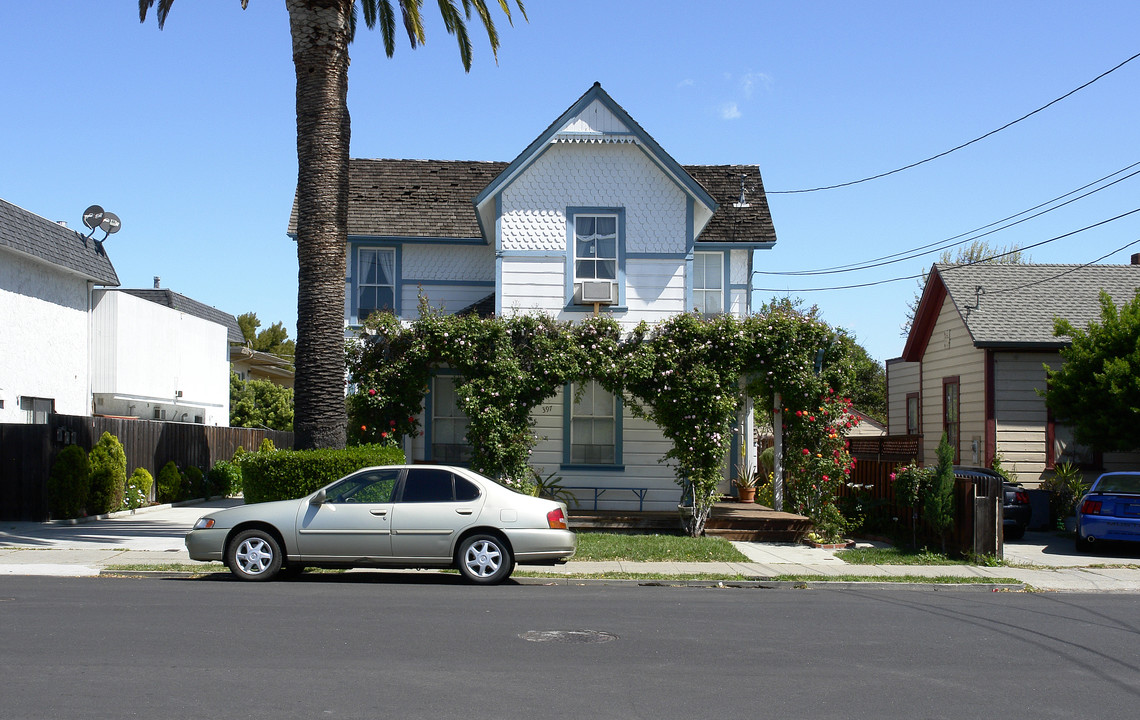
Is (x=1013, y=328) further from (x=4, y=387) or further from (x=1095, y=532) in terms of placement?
(x=4, y=387)

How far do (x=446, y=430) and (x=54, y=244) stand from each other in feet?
35.5

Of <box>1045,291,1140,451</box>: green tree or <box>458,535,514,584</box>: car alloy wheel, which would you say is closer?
<box>458,535,514,584</box>: car alloy wheel

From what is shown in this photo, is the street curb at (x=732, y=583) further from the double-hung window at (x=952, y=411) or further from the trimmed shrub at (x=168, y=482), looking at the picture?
the trimmed shrub at (x=168, y=482)

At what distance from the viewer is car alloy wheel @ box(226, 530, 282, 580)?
39.9 feet

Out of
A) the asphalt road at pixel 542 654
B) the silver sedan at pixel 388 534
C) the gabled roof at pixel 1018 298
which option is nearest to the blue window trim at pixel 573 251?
the silver sedan at pixel 388 534

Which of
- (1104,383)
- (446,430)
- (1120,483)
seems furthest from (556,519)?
(1104,383)

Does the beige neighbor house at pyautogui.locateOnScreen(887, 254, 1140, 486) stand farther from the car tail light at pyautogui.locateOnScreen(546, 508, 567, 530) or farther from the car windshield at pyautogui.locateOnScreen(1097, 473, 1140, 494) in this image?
the car tail light at pyautogui.locateOnScreen(546, 508, 567, 530)

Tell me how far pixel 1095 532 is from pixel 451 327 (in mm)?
11238

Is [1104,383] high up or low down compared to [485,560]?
up

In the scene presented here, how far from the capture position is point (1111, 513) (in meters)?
16.2

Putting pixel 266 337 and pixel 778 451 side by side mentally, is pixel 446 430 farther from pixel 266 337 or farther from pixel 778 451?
pixel 266 337

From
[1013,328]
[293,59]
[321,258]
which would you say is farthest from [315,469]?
[1013,328]

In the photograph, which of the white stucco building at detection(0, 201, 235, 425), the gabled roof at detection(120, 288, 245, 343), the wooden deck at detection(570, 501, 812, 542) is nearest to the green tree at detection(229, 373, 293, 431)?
the gabled roof at detection(120, 288, 245, 343)

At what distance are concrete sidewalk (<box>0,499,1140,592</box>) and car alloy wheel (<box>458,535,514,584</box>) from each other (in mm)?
1267
